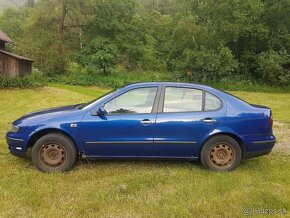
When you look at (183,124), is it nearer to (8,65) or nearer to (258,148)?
(258,148)

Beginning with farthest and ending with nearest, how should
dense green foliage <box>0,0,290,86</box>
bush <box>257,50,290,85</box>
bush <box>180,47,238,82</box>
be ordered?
dense green foliage <box>0,0,290,86</box> < bush <box>180,47,238,82</box> < bush <box>257,50,290,85</box>

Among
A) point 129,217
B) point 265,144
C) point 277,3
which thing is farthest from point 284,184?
point 277,3

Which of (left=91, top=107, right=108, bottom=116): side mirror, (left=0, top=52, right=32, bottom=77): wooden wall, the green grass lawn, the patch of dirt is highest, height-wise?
(left=0, top=52, right=32, bottom=77): wooden wall

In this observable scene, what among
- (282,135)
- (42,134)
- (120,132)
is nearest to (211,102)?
(120,132)

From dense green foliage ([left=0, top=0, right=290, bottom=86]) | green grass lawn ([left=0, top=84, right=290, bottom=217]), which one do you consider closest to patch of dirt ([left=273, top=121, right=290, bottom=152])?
green grass lawn ([left=0, top=84, right=290, bottom=217])

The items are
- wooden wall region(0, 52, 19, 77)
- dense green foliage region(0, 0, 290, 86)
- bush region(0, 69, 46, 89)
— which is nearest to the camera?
bush region(0, 69, 46, 89)

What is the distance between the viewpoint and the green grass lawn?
4289mm

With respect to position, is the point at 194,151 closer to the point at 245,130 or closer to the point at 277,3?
the point at 245,130

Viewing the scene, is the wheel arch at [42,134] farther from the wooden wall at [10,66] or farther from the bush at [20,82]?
the wooden wall at [10,66]

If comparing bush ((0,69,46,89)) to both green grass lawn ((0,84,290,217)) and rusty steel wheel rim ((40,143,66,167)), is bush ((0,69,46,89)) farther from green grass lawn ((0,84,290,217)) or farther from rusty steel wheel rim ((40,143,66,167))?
rusty steel wheel rim ((40,143,66,167))

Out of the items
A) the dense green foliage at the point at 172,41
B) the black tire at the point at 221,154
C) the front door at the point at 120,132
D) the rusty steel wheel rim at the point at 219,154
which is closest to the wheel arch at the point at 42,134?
the front door at the point at 120,132

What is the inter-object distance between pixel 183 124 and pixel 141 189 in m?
1.36

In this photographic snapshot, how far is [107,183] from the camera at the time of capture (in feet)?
17.1

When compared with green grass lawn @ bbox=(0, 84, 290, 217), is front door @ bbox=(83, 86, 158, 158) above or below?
above
